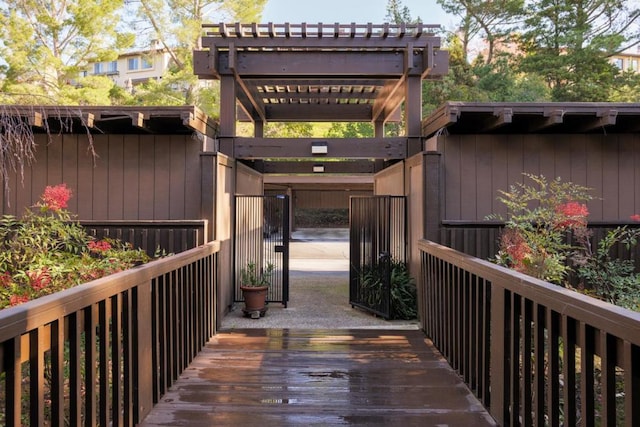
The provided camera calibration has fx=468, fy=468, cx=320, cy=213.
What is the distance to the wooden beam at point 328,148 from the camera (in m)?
6.15

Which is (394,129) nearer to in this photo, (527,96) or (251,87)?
(527,96)

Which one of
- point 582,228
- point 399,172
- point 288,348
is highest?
point 399,172

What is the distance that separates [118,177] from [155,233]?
122cm

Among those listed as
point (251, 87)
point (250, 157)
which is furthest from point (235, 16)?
point (250, 157)

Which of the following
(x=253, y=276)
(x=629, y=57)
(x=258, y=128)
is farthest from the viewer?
(x=629, y=57)

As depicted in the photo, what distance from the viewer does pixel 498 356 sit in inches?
103

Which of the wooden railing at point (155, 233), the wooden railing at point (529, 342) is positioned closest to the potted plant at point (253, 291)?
the wooden railing at point (155, 233)

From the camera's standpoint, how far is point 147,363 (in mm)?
2732

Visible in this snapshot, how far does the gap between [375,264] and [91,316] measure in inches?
169

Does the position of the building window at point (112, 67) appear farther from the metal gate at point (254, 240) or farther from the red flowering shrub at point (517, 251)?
the red flowering shrub at point (517, 251)

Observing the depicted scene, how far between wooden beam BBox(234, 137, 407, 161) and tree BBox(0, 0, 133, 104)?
32.3 ft

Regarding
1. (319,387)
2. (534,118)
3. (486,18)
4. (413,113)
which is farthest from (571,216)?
(486,18)

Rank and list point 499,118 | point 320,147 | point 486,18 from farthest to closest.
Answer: point 486,18 → point 320,147 → point 499,118

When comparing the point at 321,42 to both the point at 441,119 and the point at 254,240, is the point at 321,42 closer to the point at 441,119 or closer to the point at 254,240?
the point at 441,119
